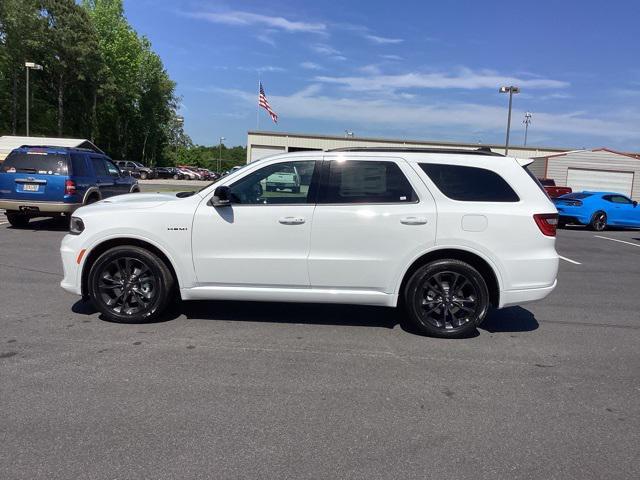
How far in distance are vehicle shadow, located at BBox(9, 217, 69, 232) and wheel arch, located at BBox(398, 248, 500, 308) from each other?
415 inches

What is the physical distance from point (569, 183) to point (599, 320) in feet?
102

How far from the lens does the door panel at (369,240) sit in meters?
5.27

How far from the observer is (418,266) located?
5441 millimetres

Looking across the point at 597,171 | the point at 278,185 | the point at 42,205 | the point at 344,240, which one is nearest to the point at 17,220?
the point at 42,205

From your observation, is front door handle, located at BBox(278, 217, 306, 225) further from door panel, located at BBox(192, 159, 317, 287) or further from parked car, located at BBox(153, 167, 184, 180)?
parked car, located at BBox(153, 167, 184, 180)

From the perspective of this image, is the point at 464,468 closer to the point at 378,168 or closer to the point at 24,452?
the point at 24,452

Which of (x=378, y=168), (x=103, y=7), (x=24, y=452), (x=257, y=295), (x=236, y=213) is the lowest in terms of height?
(x=24, y=452)

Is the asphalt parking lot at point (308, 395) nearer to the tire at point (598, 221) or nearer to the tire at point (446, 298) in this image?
the tire at point (446, 298)

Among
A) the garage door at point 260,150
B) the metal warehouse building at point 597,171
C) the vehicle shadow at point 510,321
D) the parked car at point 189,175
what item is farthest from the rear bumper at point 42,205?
the parked car at point 189,175

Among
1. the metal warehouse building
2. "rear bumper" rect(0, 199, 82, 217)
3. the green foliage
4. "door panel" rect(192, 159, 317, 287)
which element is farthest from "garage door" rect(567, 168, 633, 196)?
the green foliage

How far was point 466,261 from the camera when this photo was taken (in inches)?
214

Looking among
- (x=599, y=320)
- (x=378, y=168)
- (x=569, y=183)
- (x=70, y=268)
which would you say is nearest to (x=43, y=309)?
(x=70, y=268)

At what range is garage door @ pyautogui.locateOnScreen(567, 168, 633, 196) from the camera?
34.1 metres

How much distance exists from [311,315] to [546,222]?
106 inches
